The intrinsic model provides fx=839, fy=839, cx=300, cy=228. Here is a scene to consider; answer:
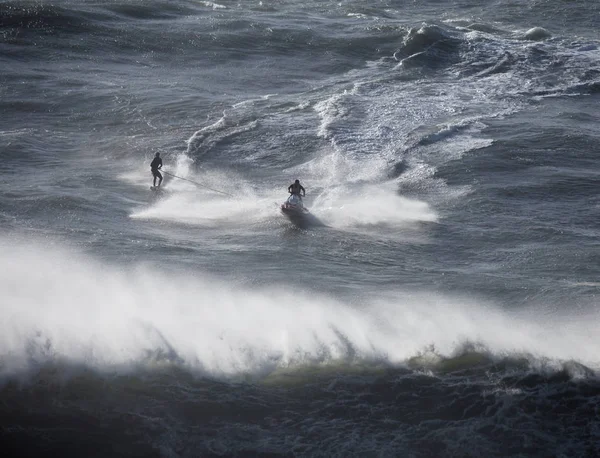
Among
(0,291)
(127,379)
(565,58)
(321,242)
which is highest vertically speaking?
(565,58)

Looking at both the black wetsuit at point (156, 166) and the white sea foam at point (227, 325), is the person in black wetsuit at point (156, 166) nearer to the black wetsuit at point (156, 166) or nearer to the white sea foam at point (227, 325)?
the black wetsuit at point (156, 166)

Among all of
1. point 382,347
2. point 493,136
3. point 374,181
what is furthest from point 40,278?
point 493,136

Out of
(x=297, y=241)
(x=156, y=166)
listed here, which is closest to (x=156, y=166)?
(x=156, y=166)

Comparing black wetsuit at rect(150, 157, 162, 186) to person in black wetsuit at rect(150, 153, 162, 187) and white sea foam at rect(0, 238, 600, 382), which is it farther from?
white sea foam at rect(0, 238, 600, 382)

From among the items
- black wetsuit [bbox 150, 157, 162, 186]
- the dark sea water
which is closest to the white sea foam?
the dark sea water

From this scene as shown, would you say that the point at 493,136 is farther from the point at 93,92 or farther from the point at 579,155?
the point at 93,92

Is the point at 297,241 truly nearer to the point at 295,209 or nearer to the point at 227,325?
the point at 295,209

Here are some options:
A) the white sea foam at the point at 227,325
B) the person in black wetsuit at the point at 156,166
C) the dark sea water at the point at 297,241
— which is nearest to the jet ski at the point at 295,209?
the dark sea water at the point at 297,241
